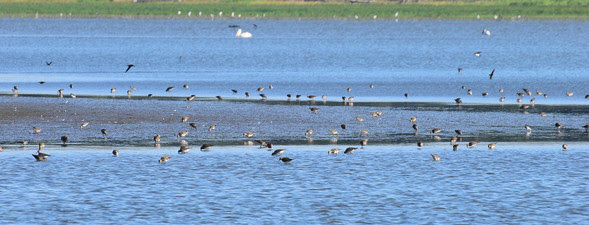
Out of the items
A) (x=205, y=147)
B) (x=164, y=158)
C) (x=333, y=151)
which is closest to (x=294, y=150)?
(x=333, y=151)

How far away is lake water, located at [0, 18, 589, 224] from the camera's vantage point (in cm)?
1870

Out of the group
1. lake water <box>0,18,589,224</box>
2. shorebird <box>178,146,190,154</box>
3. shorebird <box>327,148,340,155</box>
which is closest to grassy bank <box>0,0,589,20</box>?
lake water <box>0,18,589,224</box>

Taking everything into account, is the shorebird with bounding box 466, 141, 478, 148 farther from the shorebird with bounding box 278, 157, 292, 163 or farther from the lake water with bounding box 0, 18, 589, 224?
the shorebird with bounding box 278, 157, 292, 163

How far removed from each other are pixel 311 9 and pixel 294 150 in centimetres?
13999

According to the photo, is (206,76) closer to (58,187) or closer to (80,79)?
(80,79)

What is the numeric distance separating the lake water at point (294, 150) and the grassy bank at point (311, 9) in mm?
103992

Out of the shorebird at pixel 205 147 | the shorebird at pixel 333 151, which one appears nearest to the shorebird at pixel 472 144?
the shorebird at pixel 333 151

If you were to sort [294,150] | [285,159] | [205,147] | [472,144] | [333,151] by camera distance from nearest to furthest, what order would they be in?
1. [285,159]
2. [333,151]
3. [205,147]
4. [294,150]
5. [472,144]

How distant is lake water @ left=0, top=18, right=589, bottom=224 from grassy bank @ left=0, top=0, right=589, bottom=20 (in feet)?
341

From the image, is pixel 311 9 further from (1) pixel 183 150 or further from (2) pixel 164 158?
(2) pixel 164 158

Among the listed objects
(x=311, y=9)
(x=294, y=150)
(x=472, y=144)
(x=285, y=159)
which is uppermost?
(x=311, y=9)

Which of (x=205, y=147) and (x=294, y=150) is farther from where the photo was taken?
(x=294, y=150)

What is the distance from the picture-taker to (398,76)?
5422cm

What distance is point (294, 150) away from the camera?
2616 centimetres
